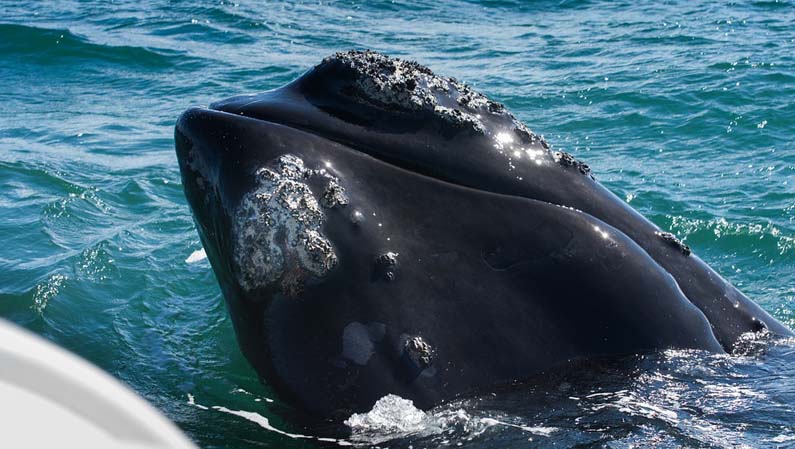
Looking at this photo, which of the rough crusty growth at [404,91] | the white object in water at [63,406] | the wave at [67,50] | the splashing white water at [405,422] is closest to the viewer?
the white object in water at [63,406]

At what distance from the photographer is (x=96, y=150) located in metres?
14.7

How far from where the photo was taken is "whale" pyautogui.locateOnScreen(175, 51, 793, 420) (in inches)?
204

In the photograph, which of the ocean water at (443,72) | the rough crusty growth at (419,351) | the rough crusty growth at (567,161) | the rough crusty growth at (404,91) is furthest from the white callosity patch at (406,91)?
the ocean water at (443,72)

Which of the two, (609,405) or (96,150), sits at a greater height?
(609,405)

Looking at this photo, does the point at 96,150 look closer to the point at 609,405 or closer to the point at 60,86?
the point at 60,86

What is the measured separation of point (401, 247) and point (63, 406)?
346 centimetres

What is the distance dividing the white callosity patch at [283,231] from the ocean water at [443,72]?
2.57ft

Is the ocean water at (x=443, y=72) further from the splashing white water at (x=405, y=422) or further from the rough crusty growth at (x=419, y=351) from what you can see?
the rough crusty growth at (x=419, y=351)

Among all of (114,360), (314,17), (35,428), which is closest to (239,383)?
(114,360)

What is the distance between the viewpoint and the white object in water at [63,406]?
185cm

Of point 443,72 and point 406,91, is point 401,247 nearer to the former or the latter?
point 406,91

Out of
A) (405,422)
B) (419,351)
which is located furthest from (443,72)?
(405,422)

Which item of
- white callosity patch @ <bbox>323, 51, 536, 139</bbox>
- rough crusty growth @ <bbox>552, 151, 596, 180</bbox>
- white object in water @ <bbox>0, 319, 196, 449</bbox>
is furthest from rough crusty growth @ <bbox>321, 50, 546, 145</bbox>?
white object in water @ <bbox>0, 319, 196, 449</bbox>

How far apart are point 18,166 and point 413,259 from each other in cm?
950
